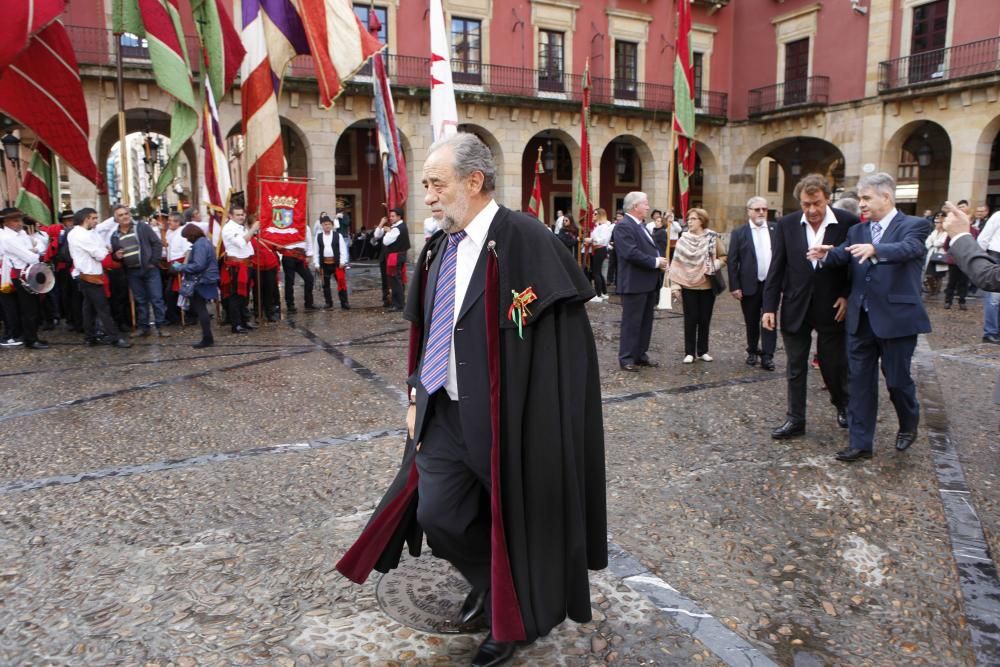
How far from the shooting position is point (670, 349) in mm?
8219

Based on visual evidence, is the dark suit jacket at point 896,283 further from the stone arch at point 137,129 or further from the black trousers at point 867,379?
the stone arch at point 137,129

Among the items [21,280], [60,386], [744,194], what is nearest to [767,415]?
[60,386]

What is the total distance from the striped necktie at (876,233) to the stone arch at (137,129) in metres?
17.9

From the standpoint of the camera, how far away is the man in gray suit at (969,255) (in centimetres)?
333

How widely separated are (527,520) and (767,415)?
3793mm

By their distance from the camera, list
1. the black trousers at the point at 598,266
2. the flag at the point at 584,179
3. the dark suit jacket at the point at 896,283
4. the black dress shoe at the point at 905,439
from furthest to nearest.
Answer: the flag at the point at 584,179, the black trousers at the point at 598,266, the black dress shoe at the point at 905,439, the dark suit jacket at the point at 896,283

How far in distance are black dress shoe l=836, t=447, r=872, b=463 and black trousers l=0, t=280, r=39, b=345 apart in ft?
28.9

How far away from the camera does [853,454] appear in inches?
172

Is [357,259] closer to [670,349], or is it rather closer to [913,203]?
[670,349]

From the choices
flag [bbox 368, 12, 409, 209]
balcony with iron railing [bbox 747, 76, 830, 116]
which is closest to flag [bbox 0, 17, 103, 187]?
flag [bbox 368, 12, 409, 209]

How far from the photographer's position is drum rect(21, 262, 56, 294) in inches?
335

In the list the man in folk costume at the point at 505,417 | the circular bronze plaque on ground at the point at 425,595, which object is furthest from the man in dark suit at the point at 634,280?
the man in folk costume at the point at 505,417

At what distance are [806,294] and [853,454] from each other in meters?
1.06

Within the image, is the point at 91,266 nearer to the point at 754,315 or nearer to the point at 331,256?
the point at 331,256
